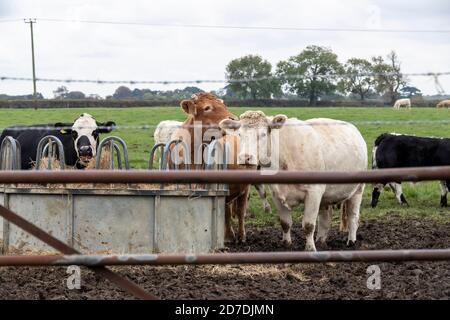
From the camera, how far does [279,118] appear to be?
970 centimetres

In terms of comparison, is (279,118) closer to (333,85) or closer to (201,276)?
Result: (201,276)

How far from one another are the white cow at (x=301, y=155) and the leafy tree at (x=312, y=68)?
16.1 ft

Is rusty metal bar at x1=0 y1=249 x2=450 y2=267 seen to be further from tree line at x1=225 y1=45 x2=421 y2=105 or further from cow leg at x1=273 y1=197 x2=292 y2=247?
tree line at x1=225 y1=45 x2=421 y2=105

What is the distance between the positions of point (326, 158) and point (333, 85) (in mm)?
7279

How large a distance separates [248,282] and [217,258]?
2.89m

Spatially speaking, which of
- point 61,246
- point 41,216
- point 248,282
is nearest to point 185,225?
point 41,216

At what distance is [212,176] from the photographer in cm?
387

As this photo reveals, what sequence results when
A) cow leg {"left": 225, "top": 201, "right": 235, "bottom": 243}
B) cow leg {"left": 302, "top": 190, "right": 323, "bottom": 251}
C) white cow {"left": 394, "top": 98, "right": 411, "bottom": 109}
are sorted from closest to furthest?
cow leg {"left": 302, "top": 190, "right": 323, "bottom": 251}, cow leg {"left": 225, "top": 201, "right": 235, "bottom": 243}, white cow {"left": 394, "top": 98, "right": 411, "bottom": 109}

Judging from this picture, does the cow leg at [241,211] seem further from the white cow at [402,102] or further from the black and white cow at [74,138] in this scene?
the white cow at [402,102]

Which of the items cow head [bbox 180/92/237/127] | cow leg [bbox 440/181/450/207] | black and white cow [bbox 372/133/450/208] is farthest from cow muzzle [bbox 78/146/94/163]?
cow leg [bbox 440/181/450/207]

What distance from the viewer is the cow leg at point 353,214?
10281 mm

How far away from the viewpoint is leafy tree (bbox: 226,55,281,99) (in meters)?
14.0

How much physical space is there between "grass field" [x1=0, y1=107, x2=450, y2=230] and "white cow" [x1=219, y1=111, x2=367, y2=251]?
1.35m
